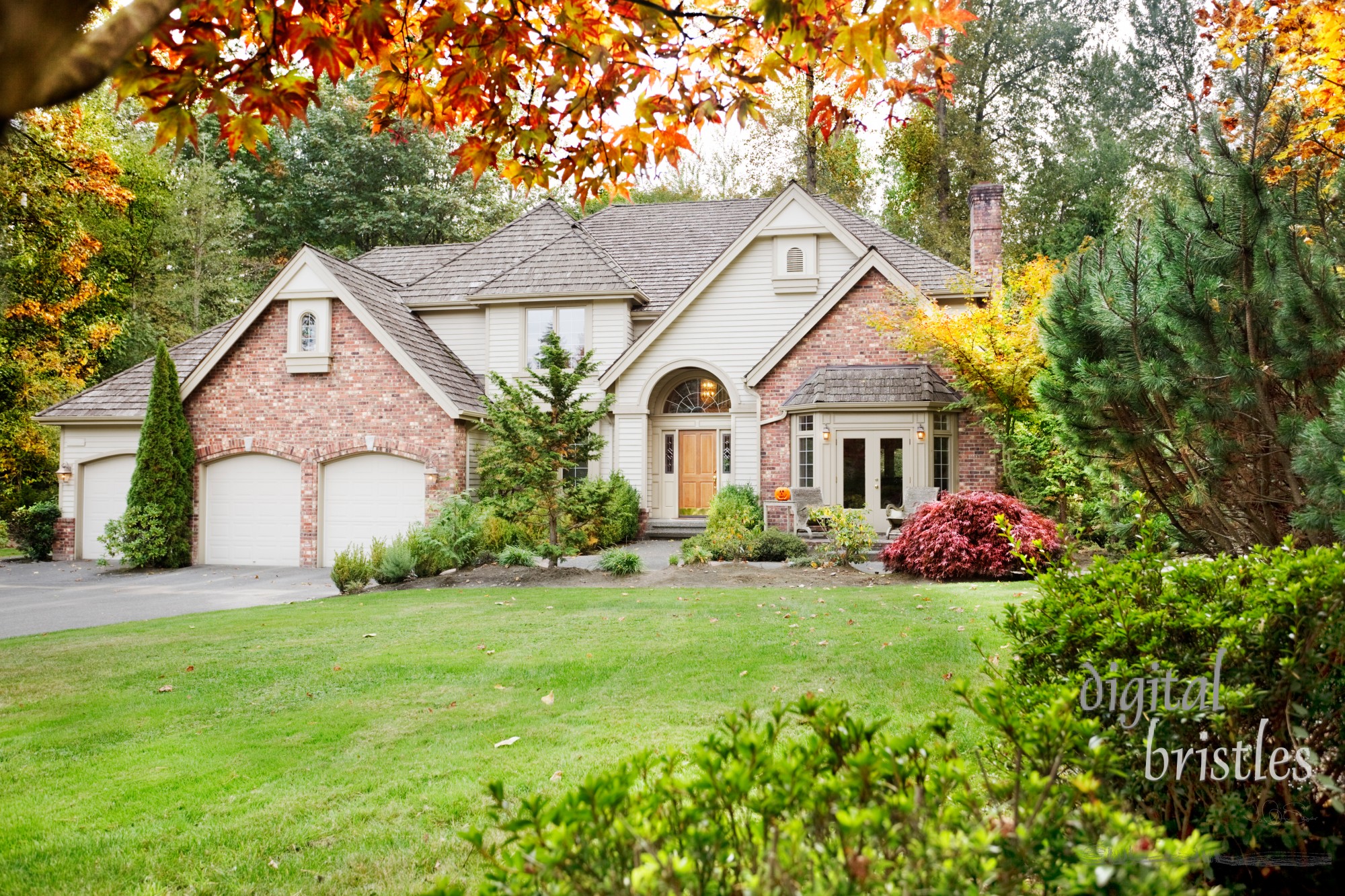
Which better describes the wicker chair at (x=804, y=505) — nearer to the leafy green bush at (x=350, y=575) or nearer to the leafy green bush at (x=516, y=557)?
the leafy green bush at (x=516, y=557)

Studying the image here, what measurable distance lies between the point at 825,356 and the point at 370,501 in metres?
10.2

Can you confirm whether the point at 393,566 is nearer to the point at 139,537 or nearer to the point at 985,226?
the point at 139,537

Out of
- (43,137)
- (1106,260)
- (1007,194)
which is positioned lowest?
(1106,260)

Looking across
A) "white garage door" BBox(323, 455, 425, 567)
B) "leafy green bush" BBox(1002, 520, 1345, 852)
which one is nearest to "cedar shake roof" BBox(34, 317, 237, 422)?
"white garage door" BBox(323, 455, 425, 567)

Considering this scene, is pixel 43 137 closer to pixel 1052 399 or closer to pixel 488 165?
pixel 488 165

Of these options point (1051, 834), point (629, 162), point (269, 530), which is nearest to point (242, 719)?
point (629, 162)

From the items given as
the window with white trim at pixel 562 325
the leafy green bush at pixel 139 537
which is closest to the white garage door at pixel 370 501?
the leafy green bush at pixel 139 537

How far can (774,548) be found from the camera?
15.1m

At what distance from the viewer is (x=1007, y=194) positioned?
32.5m

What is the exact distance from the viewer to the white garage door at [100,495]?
19.1m

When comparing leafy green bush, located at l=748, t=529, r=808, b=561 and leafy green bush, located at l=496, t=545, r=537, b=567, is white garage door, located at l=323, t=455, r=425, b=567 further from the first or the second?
leafy green bush, located at l=748, t=529, r=808, b=561

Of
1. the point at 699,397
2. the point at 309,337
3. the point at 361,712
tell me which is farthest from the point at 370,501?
the point at 361,712

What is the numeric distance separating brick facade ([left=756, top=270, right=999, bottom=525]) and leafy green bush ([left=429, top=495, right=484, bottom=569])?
20.9 ft

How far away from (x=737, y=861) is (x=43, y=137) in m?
19.5
